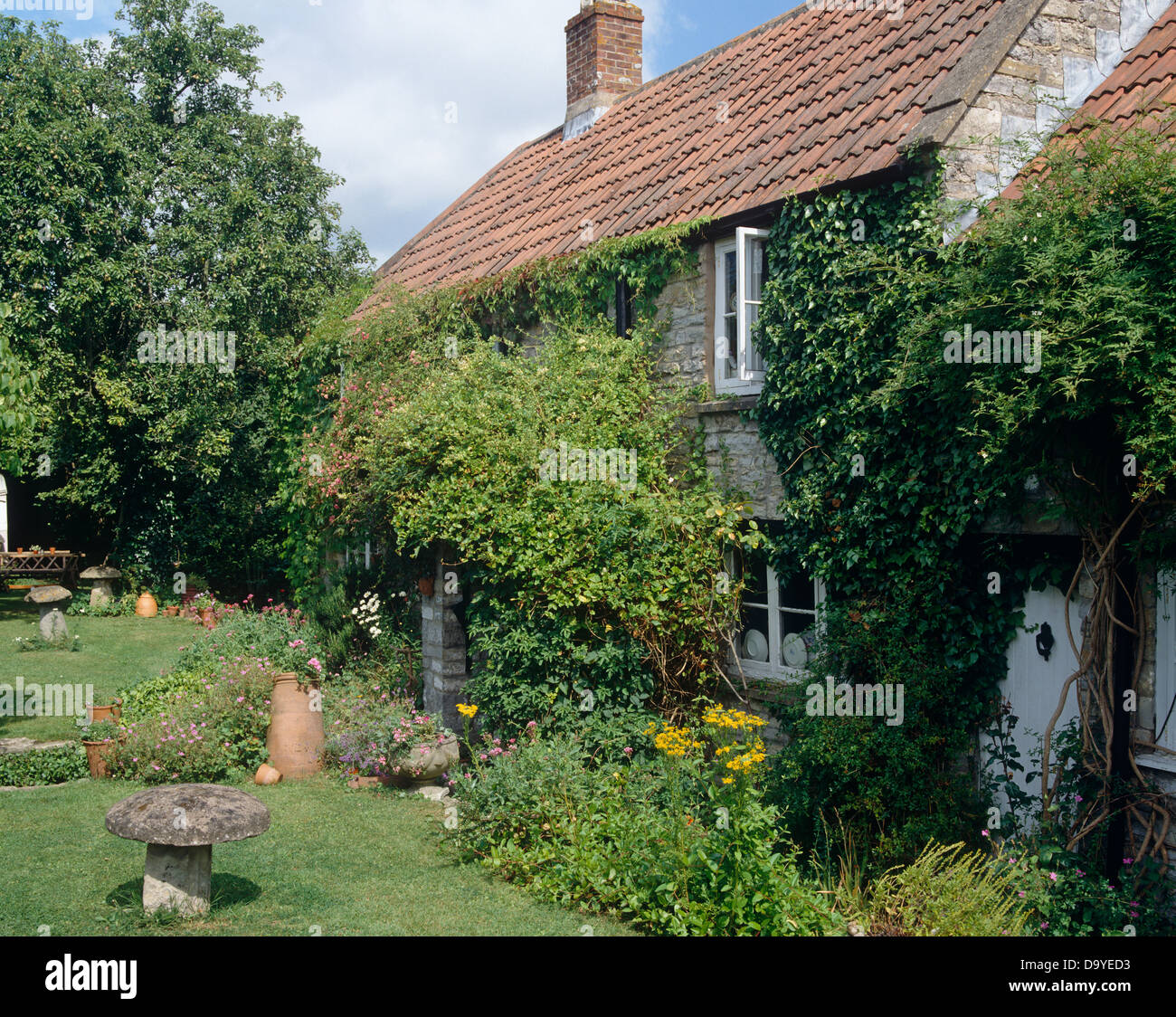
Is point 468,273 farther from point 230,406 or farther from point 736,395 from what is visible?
point 230,406

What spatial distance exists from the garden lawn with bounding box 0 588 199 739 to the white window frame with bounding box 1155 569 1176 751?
11341 millimetres

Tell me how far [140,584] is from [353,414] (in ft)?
40.5

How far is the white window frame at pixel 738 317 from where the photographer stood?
362 inches

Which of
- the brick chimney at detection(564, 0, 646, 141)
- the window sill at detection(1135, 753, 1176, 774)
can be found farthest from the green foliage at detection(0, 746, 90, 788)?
the brick chimney at detection(564, 0, 646, 141)

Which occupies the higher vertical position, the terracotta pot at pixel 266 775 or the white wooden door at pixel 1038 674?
the white wooden door at pixel 1038 674

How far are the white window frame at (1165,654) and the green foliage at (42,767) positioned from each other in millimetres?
10039

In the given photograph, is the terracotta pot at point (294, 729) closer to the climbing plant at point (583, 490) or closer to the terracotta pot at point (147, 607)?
the climbing plant at point (583, 490)

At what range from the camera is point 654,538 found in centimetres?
909

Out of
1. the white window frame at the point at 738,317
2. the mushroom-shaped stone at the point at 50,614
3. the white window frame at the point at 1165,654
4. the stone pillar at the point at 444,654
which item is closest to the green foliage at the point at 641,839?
the stone pillar at the point at 444,654

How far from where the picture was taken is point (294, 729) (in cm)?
1060

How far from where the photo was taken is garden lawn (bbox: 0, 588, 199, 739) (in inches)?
488

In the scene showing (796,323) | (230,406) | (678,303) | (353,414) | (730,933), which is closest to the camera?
(730,933)

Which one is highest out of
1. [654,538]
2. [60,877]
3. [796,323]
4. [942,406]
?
[796,323]

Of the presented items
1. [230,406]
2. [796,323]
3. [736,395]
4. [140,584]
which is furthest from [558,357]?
[140,584]
